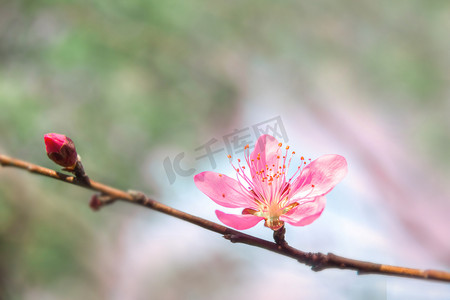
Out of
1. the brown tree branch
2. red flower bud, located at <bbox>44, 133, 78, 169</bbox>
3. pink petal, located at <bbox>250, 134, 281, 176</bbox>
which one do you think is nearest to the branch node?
the brown tree branch

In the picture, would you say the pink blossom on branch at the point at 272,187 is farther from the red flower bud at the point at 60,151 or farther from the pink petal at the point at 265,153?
the red flower bud at the point at 60,151

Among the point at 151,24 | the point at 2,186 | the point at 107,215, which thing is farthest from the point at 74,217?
the point at 151,24

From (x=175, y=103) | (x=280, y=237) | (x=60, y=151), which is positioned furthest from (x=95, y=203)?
(x=175, y=103)

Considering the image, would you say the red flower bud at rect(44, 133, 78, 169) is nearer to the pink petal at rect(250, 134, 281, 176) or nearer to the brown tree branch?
the brown tree branch

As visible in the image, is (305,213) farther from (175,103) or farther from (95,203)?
(175,103)

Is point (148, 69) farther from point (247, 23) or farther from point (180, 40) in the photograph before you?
point (247, 23)
